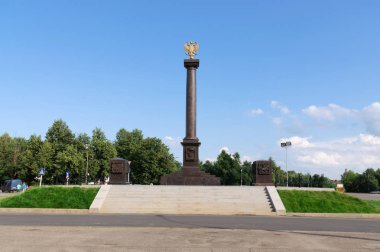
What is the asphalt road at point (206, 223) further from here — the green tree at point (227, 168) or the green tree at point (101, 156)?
the green tree at point (227, 168)

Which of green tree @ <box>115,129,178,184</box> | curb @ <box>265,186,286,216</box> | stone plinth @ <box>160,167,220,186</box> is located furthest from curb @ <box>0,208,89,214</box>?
green tree @ <box>115,129,178,184</box>

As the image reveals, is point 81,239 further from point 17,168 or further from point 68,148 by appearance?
point 17,168

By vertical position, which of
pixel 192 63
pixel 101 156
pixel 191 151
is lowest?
pixel 191 151

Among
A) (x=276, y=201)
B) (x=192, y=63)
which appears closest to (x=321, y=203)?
(x=276, y=201)

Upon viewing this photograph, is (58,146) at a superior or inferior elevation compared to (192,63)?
inferior

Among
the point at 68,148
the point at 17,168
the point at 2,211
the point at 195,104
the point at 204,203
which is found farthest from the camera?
the point at 17,168

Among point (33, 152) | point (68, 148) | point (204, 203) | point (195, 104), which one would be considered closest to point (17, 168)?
point (33, 152)

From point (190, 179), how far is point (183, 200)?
7.30 meters

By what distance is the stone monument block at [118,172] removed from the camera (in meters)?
30.5

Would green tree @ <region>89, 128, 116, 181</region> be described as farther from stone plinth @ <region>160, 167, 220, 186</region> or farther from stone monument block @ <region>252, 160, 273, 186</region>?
stone monument block @ <region>252, 160, 273, 186</region>

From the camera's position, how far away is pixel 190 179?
3225 centimetres

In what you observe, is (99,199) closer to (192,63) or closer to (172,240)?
(172,240)

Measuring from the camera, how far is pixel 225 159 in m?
91.4

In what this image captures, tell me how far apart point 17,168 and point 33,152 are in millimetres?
8709
